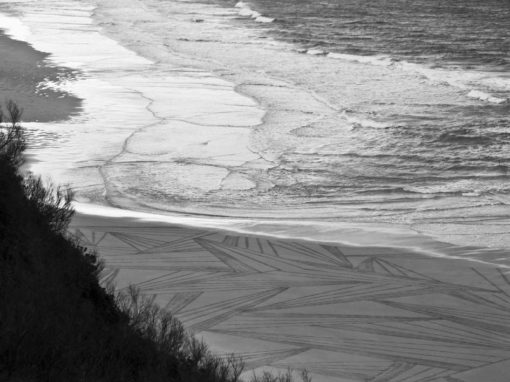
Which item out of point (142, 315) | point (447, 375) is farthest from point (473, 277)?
point (142, 315)

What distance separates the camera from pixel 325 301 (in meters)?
8.45

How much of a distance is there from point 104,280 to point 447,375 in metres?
2.85

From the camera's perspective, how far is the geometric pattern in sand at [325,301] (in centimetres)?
736

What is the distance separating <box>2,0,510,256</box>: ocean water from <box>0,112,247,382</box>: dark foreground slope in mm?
3908

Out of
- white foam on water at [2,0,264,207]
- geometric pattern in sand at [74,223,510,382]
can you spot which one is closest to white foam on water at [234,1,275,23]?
white foam on water at [2,0,264,207]

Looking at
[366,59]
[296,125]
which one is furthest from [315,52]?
[296,125]

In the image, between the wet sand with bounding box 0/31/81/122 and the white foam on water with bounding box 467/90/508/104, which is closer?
the wet sand with bounding box 0/31/81/122

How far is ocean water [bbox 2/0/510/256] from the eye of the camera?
11.6 meters

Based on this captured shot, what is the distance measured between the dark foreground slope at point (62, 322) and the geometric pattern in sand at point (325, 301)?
925mm

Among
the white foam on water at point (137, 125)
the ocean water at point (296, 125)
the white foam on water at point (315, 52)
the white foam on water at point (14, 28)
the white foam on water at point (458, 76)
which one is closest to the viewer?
the ocean water at point (296, 125)

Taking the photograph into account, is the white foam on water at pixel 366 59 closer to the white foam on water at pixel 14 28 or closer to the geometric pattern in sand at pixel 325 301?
the white foam on water at pixel 14 28

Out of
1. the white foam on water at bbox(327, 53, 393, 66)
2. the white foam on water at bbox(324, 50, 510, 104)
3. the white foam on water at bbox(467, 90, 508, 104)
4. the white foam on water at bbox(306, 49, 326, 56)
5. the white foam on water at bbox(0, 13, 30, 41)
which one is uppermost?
the white foam on water at bbox(467, 90, 508, 104)

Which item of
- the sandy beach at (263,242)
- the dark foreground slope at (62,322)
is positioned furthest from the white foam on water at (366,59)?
the dark foreground slope at (62,322)

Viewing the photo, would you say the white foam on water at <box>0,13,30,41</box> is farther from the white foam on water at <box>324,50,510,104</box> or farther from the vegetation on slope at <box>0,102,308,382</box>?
the vegetation on slope at <box>0,102,308,382</box>
